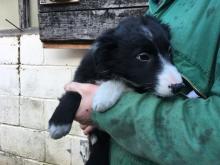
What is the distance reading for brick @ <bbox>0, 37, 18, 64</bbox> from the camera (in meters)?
4.56

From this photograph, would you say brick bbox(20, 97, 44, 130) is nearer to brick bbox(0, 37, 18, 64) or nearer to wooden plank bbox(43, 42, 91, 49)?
brick bbox(0, 37, 18, 64)

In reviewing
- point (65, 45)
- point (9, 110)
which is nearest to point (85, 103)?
point (65, 45)

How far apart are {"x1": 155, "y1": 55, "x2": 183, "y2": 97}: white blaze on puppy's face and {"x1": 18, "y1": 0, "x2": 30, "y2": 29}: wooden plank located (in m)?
3.07

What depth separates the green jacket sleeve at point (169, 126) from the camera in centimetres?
138

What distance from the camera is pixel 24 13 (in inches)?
179

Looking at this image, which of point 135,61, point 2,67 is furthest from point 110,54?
point 2,67

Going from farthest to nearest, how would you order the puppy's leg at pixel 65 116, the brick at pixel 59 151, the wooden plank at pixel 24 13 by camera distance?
1. the wooden plank at pixel 24 13
2. the brick at pixel 59 151
3. the puppy's leg at pixel 65 116

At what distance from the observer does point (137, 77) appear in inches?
68.3

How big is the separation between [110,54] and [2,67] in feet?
10.0

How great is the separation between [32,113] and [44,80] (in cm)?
36

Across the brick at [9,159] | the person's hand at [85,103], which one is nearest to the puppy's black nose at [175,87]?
the person's hand at [85,103]

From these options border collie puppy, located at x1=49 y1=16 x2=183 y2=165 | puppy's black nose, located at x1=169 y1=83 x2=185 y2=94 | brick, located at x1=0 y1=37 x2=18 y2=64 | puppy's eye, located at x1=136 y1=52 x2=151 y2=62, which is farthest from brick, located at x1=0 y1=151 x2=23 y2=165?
puppy's black nose, located at x1=169 y1=83 x2=185 y2=94

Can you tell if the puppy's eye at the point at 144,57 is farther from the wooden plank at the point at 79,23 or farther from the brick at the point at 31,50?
the brick at the point at 31,50

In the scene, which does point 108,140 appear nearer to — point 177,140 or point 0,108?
point 177,140
